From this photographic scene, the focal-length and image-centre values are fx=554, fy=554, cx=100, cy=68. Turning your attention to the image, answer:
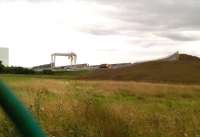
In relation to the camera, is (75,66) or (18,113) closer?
(18,113)

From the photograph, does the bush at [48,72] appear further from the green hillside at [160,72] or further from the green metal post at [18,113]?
the green metal post at [18,113]

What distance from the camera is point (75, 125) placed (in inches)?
252

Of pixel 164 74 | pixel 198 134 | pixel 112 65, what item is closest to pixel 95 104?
pixel 198 134

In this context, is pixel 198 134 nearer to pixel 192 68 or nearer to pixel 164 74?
pixel 164 74

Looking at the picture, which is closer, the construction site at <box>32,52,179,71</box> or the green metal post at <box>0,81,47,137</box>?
the green metal post at <box>0,81,47,137</box>

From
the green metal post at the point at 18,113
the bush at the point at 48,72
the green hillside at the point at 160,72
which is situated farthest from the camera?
the bush at the point at 48,72

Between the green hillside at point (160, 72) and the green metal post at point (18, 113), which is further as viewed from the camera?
the green hillside at point (160, 72)

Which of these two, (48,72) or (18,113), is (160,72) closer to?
(48,72)

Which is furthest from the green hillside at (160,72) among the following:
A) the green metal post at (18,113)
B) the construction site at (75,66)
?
the green metal post at (18,113)

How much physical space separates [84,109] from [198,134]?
1712mm

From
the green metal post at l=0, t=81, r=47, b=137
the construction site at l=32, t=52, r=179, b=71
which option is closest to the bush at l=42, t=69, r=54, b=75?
the construction site at l=32, t=52, r=179, b=71

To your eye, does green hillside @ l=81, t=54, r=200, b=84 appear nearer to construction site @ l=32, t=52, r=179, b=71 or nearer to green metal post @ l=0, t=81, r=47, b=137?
construction site @ l=32, t=52, r=179, b=71

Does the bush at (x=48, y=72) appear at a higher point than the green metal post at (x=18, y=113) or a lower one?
lower

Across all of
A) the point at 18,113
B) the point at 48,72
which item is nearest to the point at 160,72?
the point at 48,72
